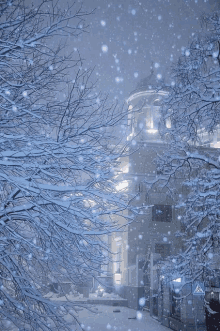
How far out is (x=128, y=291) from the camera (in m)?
20.8

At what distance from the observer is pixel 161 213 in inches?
1029

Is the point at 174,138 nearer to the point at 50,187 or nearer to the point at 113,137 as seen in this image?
the point at 113,137

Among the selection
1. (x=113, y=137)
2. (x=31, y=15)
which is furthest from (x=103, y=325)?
(x=31, y=15)

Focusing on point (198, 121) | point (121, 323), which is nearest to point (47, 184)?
point (198, 121)

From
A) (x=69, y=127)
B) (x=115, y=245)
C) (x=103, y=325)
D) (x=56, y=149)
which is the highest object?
(x=69, y=127)

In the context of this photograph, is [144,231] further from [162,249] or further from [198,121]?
[198,121]

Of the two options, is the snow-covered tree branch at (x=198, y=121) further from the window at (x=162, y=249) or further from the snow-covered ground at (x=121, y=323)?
the window at (x=162, y=249)

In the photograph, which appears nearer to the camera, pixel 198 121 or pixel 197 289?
pixel 198 121

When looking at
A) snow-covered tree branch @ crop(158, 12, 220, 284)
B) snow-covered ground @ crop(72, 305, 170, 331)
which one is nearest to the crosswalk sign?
snow-covered tree branch @ crop(158, 12, 220, 284)

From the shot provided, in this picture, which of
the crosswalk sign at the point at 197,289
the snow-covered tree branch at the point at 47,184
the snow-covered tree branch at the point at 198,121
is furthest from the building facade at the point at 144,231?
the snow-covered tree branch at the point at 47,184

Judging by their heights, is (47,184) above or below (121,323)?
above

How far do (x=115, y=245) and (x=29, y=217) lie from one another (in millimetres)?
25513

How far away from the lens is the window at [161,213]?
26047 mm

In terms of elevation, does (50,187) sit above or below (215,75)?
below
